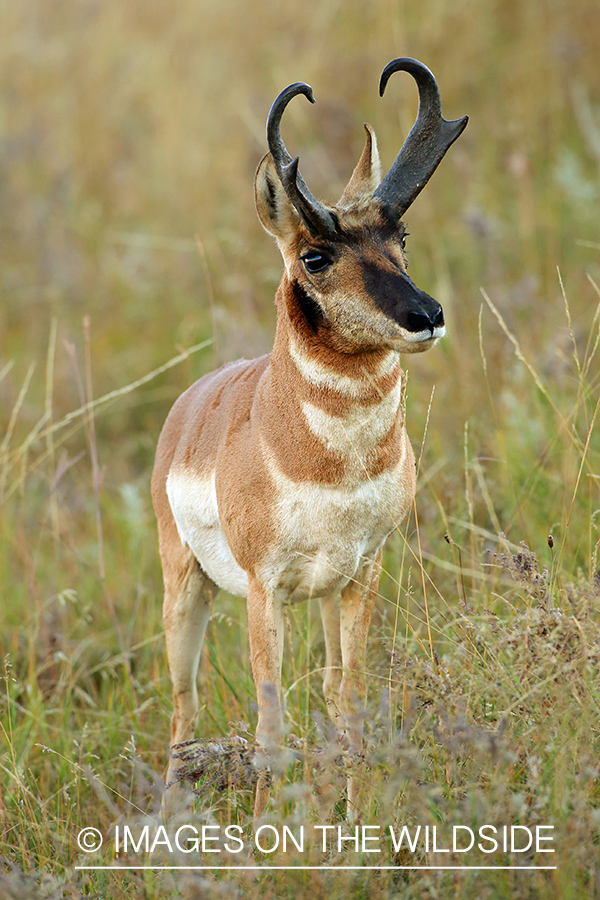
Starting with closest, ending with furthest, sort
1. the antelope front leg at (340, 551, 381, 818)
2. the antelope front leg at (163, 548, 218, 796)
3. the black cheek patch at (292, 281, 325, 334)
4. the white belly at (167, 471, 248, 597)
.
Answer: the black cheek patch at (292, 281, 325, 334) → the antelope front leg at (340, 551, 381, 818) → the white belly at (167, 471, 248, 597) → the antelope front leg at (163, 548, 218, 796)

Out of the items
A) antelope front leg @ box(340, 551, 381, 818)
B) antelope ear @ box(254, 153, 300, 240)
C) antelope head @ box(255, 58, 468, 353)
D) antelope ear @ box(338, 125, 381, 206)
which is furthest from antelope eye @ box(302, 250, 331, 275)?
antelope front leg @ box(340, 551, 381, 818)

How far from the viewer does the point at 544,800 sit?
238 cm

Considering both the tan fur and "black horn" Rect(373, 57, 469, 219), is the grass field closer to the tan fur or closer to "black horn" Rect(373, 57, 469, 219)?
the tan fur

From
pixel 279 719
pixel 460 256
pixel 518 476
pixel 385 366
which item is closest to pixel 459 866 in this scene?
pixel 279 719

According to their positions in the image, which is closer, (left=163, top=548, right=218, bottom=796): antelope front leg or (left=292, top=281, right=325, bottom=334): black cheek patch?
(left=292, top=281, right=325, bottom=334): black cheek patch

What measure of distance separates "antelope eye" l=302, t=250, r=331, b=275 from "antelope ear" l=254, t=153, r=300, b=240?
131 millimetres

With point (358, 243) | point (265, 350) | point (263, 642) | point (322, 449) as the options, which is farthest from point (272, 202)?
point (265, 350)

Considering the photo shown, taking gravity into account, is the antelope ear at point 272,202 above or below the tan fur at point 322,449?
above

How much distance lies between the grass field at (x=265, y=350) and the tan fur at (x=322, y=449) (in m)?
0.23

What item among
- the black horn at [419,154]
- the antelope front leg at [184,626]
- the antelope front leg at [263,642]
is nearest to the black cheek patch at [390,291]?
the black horn at [419,154]

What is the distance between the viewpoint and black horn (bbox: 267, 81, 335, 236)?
2777mm

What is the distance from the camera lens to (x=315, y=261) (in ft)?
9.68

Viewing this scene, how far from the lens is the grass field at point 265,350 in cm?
270

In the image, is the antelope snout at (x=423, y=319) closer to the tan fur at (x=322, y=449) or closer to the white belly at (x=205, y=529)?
the tan fur at (x=322, y=449)
